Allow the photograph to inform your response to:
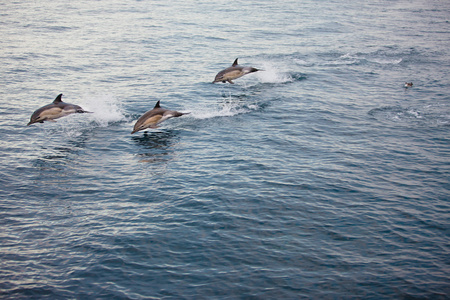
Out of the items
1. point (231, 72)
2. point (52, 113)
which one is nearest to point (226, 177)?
point (52, 113)

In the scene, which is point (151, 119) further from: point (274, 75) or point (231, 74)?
point (274, 75)

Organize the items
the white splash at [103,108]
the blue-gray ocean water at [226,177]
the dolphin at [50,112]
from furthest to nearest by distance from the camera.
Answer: the white splash at [103,108] → the dolphin at [50,112] → the blue-gray ocean water at [226,177]

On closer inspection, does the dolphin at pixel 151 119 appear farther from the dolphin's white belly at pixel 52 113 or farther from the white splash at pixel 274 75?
the white splash at pixel 274 75

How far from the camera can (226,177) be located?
57.6 feet

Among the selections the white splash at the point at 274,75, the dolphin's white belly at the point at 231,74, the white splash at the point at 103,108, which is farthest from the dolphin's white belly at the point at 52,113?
the white splash at the point at 274,75

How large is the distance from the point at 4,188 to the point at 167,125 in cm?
911

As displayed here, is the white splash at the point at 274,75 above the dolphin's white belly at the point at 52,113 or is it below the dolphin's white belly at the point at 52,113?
above

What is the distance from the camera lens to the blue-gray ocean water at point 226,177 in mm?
11922

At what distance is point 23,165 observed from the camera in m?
18.3

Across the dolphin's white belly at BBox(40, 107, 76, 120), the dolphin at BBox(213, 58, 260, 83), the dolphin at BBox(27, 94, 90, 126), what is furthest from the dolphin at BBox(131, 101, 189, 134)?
the dolphin at BBox(213, 58, 260, 83)

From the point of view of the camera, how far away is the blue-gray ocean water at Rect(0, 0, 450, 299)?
1192cm

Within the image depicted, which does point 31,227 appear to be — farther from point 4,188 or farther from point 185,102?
point 185,102

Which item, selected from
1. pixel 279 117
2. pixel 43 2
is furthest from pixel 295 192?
pixel 43 2

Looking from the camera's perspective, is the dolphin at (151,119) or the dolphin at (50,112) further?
the dolphin at (151,119)
